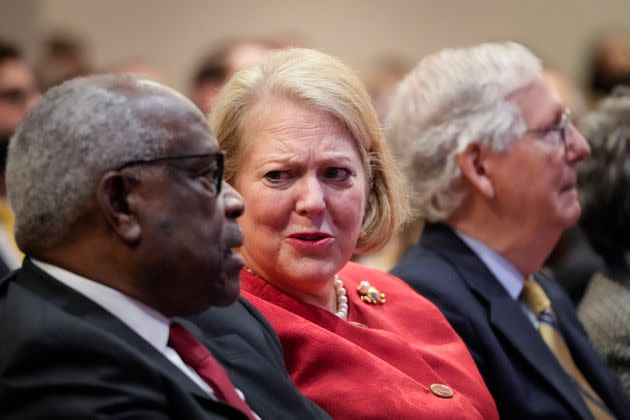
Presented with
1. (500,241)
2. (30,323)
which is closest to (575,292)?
(500,241)

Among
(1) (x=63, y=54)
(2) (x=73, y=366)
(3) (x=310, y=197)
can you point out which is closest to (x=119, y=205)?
(2) (x=73, y=366)

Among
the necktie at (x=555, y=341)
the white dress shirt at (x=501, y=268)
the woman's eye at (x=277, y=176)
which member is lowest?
the necktie at (x=555, y=341)

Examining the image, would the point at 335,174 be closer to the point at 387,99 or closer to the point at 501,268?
the point at 501,268

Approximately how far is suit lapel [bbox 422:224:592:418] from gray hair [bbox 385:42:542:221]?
4.8 inches

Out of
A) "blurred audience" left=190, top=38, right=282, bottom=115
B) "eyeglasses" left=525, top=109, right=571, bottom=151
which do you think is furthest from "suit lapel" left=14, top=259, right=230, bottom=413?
"blurred audience" left=190, top=38, right=282, bottom=115

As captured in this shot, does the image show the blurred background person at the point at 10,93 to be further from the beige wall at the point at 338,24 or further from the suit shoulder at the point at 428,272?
the beige wall at the point at 338,24

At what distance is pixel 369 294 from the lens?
2449 mm

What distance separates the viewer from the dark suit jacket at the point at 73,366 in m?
1.40

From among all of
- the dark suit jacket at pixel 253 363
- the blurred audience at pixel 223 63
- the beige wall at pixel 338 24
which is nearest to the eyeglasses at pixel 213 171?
the dark suit jacket at pixel 253 363

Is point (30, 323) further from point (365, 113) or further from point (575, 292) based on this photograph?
point (575, 292)

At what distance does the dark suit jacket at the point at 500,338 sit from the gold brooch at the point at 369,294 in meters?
0.30

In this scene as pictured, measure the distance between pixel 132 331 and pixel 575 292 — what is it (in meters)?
2.59

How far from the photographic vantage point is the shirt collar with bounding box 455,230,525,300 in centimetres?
293

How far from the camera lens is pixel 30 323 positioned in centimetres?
145
